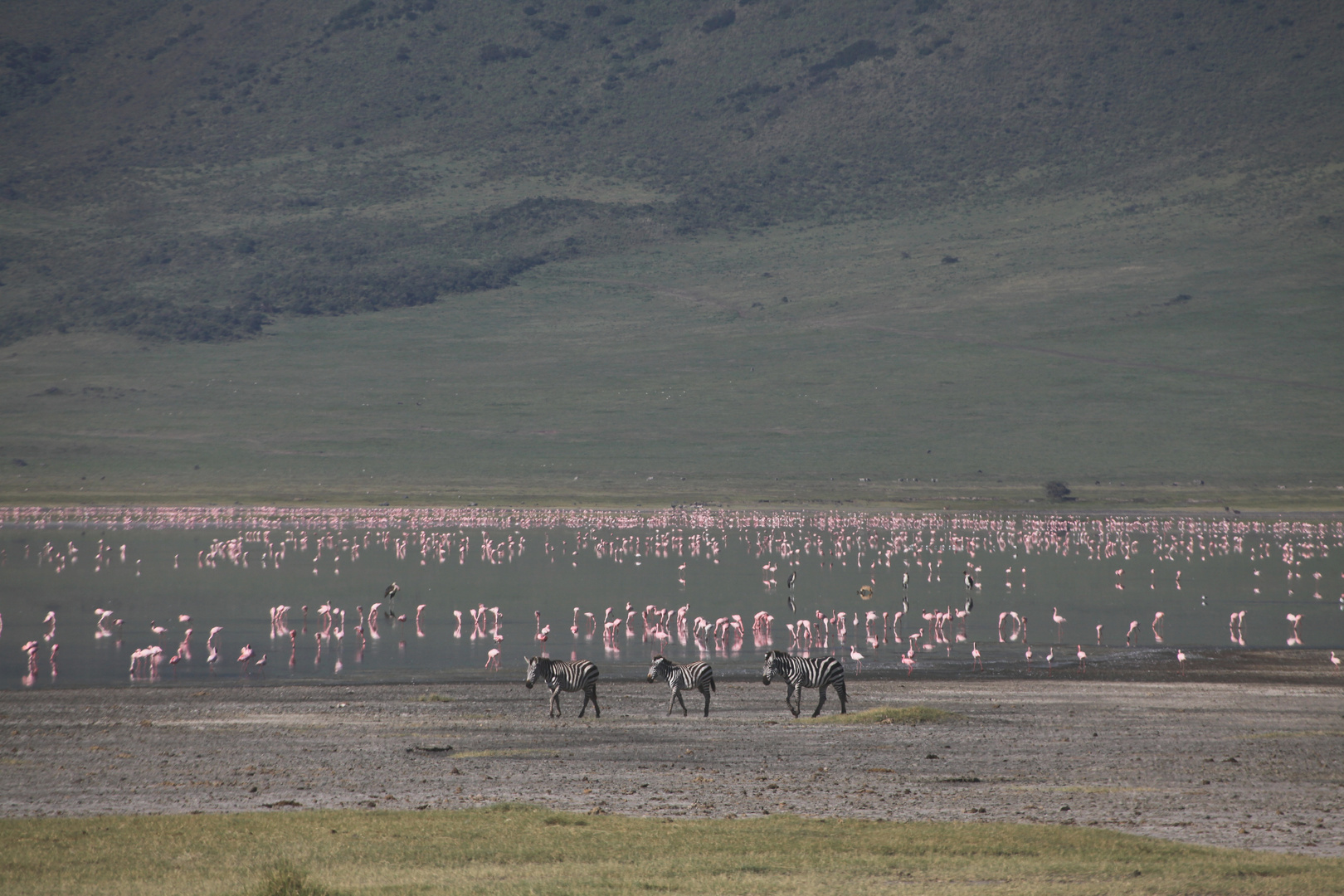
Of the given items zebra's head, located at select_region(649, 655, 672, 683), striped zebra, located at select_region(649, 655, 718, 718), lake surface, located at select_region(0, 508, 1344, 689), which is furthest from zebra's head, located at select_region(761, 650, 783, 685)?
lake surface, located at select_region(0, 508, 1344, 689)

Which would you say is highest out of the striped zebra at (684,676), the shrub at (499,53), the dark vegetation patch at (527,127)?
the shrub at (499,53)

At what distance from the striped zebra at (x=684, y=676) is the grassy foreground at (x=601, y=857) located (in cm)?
662

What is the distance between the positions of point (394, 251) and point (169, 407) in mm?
44972

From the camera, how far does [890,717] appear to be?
60.6ft

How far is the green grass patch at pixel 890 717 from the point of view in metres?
18.4

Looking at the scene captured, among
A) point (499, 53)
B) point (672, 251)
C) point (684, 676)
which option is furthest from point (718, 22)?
point (684, 676)

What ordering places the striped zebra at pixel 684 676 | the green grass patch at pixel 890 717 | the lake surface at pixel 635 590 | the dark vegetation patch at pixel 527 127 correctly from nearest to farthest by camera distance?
the green grass patch at pixel 890 717
the striped zebra at pixel 684 676
the lake surface at pixel 635 590
the dark vegetation patch at pixel 527 127

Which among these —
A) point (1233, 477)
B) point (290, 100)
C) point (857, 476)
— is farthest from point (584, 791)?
point (290, 100)

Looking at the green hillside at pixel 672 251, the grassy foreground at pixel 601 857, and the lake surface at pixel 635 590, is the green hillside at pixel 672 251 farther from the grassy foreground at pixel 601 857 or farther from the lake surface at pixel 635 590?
the grassy foreground at pixel 601 857

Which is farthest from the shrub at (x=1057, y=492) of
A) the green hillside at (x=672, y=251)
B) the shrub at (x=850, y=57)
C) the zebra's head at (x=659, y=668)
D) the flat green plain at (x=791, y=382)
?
the shrub at (x=850, y=57)

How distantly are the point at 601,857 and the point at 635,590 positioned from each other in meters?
29.0

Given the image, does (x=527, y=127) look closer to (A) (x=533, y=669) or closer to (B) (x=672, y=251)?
(B) (x=672, y=251)

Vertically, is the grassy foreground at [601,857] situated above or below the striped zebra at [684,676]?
below

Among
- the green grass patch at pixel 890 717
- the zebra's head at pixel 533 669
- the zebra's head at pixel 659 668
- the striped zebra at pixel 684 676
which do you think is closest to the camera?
the green grass patch at pixel 890 717
